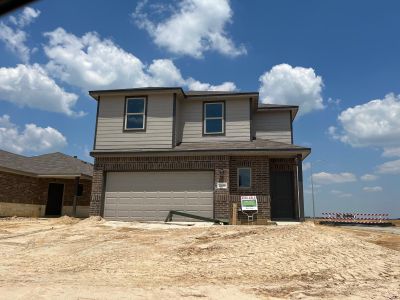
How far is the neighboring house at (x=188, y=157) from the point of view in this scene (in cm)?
1686

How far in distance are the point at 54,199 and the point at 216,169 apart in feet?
42.0

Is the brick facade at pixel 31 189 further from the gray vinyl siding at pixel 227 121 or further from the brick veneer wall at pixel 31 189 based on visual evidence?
the gray vinyl siding at pixel 227 121

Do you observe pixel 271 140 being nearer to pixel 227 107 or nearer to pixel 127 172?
pixel 227 107

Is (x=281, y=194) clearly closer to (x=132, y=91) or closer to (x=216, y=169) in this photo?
(x=216, y=169)

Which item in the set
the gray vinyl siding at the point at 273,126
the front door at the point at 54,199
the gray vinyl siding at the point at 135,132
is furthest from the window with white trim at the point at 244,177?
the front door at the point at 54,199

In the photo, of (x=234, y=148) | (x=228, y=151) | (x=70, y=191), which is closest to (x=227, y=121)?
(x=234, y=148)

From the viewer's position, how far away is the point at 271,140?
65.1ft

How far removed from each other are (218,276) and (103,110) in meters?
13.7

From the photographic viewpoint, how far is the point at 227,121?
18938 millimetres

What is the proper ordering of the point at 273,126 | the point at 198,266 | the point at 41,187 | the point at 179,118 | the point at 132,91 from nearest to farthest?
the point at 198,266 < the point at 132,91 < the point at 179,118 < the point at 273,126 < the point at 41,187

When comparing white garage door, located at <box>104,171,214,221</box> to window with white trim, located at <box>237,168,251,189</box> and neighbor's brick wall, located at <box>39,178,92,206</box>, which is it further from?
neighbor's brick wall, located at <box>39,178,92,206</box>

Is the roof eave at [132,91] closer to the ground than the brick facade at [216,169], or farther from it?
farther from it

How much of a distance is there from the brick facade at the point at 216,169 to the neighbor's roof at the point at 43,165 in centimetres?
490

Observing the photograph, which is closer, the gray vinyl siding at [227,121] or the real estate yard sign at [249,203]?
the real estate yard sign at [249,203]
